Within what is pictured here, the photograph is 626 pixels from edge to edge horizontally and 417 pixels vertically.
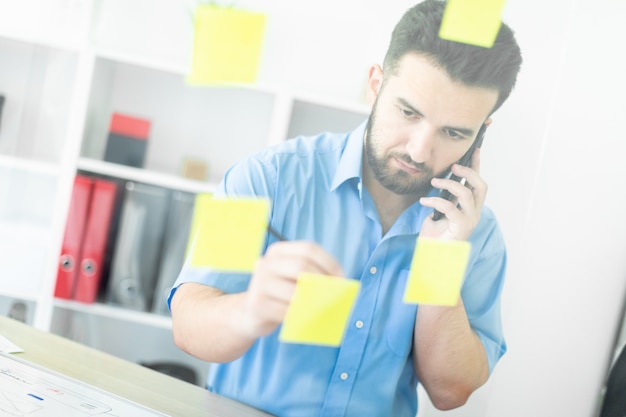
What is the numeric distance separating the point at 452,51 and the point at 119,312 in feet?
3.17

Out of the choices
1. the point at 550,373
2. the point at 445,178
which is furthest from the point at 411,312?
the point at 550,373

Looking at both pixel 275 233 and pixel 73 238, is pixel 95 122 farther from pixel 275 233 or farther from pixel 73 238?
pixel 275 233

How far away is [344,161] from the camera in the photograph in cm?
84

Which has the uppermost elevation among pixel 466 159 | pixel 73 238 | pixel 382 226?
pixel 466 159

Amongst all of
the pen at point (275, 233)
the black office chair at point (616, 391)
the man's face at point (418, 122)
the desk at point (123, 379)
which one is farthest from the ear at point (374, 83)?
the black office chair at point (616, 391)

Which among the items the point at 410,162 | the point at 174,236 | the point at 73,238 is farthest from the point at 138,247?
the point at 410,162

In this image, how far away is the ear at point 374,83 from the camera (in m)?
0.81

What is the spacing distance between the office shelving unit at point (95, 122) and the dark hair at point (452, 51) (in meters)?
0.31

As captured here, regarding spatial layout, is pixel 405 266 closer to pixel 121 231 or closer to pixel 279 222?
pixel 279 222

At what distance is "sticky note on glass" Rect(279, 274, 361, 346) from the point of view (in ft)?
2.21

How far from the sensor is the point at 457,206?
810 millimetres

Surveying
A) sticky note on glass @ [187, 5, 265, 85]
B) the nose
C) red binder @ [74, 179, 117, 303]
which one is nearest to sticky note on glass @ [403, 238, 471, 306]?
the nose

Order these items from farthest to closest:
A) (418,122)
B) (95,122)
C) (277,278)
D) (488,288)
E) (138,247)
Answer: (95,122) → (138,247) → (488,288) → (418,122) → (277,278)

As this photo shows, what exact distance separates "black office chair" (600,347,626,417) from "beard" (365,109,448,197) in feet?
1.45
